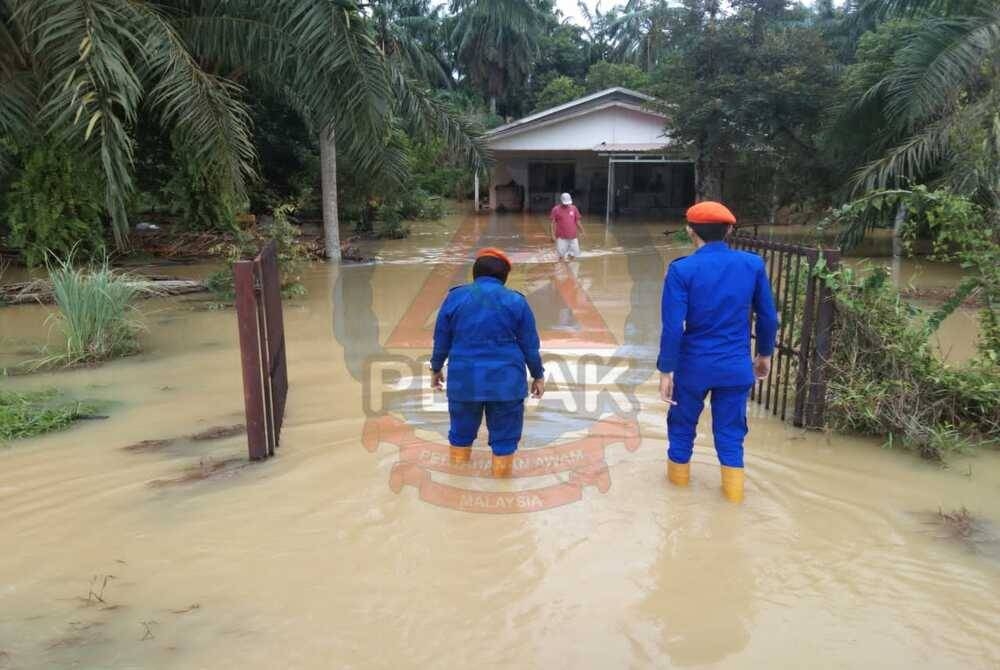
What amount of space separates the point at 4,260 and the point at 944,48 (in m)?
14.6

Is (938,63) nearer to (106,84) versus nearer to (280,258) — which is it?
(280,258)

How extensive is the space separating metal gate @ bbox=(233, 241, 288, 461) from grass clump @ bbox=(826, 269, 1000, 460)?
137 inches

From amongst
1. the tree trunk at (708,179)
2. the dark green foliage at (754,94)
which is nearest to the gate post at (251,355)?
the dark green foliage at (754,94)

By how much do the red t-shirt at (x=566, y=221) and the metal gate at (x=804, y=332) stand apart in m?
8.70

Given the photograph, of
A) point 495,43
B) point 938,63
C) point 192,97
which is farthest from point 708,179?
point 495,43

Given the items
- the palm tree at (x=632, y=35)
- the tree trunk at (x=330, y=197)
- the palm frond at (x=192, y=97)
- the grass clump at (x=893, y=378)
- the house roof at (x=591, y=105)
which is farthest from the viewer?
the palm tree at (x=632, y=35)

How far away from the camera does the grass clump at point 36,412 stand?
5.23 m

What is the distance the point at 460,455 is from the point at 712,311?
1676 millimetres

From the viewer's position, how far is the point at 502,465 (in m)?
4.46

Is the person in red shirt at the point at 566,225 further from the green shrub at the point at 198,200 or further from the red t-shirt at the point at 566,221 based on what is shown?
the green shrub at the point at 198,200

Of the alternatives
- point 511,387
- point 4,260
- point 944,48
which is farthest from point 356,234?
point 511,387

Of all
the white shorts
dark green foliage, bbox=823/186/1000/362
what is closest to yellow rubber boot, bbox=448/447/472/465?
dark green foliage, bbox=823/186/1000/362

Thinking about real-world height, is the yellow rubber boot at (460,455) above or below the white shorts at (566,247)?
below

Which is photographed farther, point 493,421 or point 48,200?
point 48,200
